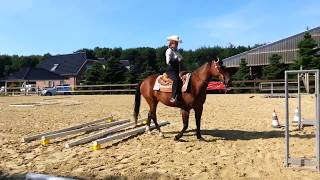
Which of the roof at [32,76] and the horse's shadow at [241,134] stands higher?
the roof at [32,76]

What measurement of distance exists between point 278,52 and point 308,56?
10.5 m

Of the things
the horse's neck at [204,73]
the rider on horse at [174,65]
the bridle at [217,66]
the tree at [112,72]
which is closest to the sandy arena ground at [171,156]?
the rider on horse at [174,65]

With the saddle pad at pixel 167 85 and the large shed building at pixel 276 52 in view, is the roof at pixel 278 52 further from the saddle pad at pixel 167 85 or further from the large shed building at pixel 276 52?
the saddle pad at pixel 167 85

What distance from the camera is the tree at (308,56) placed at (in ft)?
126

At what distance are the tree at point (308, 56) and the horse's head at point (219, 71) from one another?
30.6m

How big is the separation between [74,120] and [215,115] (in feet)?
15.6

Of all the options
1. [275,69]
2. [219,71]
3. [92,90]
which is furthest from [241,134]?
[275,69]

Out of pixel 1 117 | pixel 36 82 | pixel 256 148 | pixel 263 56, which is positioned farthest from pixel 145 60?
pixel 256 148

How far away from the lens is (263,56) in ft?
164

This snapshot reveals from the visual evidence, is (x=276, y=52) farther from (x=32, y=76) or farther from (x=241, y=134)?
(x=32, y=76)

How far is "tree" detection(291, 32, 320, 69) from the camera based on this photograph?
3828 cm

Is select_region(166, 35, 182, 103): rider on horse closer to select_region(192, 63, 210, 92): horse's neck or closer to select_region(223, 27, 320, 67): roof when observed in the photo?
select_region(192, 63, 210, 92): horse's neck

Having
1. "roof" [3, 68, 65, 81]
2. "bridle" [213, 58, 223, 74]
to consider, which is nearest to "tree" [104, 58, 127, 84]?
"roof" [3, 68, 65, 81]

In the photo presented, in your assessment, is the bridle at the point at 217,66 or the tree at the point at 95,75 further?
the tree at the point at 95,75
